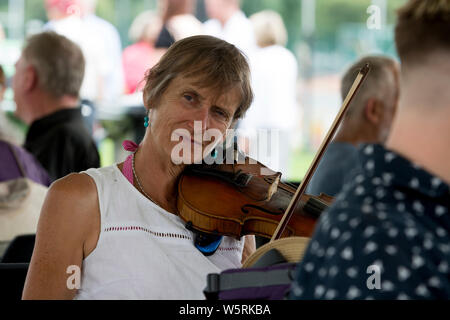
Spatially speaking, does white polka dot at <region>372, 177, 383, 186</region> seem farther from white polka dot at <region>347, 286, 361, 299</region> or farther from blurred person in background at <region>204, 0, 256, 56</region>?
blurred person in background at <region>204, 0, 256, 56</region>

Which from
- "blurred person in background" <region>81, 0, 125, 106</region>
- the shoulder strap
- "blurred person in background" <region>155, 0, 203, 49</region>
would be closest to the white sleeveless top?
the shoulder strap

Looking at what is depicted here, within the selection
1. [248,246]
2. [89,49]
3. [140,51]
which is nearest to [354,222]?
[248,246]

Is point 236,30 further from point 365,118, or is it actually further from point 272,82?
point 365,118

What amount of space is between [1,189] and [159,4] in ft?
12.1

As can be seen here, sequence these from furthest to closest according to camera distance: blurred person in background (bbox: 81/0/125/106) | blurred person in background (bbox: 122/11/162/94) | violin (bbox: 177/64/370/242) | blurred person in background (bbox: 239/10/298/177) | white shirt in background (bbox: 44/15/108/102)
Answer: blurred person in background (bbox: 122/11/162/94) → blurred person in background (bbox: 239/10/298/177) → blurred person in background (bbox: 81/0/125/106) → white shirt in background (bbox: 44/15/108/102) → violin (bbox: 177/64/370/242)

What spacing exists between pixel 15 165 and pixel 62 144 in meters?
0.56

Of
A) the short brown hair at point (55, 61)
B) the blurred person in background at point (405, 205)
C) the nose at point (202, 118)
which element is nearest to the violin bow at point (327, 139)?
the nose at point (202, 118)

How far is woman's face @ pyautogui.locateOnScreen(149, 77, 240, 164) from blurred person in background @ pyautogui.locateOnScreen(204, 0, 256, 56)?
3.85 m

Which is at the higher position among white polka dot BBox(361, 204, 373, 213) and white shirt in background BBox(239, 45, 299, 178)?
white polka dot BBox(361, 204, 373, 213)

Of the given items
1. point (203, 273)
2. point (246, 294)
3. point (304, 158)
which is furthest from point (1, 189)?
point (304, 158)

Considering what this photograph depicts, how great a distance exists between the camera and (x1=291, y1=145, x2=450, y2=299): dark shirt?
792 mm

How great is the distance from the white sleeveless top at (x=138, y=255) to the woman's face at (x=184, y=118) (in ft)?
0.44

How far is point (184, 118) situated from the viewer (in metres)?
1.67
